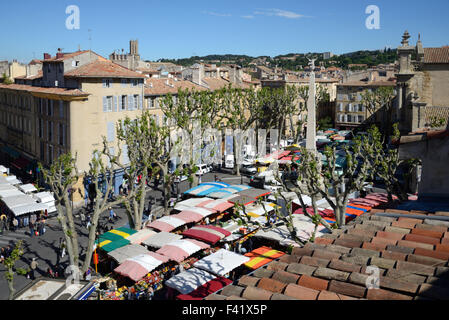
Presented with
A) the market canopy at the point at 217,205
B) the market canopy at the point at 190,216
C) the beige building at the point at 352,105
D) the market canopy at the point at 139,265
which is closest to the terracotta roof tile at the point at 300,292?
the market canopy at the point at 139,265

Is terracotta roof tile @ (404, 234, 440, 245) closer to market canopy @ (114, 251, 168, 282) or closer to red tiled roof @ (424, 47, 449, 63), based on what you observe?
market canopy @ (114, 251, 168, 282)

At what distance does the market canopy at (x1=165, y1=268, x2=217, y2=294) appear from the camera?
16.8 metres

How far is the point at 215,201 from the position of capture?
2786 centimetres

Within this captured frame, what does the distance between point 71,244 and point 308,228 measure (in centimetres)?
1143

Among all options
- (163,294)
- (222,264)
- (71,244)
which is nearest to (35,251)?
(71,244)

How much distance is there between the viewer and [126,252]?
67.2 ft

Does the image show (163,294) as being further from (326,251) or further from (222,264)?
(326,251)

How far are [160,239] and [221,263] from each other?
4.80 m

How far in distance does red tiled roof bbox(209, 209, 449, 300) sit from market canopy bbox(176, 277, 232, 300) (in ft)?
25.0

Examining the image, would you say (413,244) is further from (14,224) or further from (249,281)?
(14,224)

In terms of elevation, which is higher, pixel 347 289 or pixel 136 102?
pixel 136 102

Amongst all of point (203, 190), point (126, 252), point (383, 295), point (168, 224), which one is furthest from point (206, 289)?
point (203, 190)

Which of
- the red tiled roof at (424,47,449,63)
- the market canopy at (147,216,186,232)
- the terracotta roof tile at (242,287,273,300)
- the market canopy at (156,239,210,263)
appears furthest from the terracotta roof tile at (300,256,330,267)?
the red tiled roof at (424,47,449,63)

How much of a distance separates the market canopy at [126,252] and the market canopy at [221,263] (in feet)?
11.2
